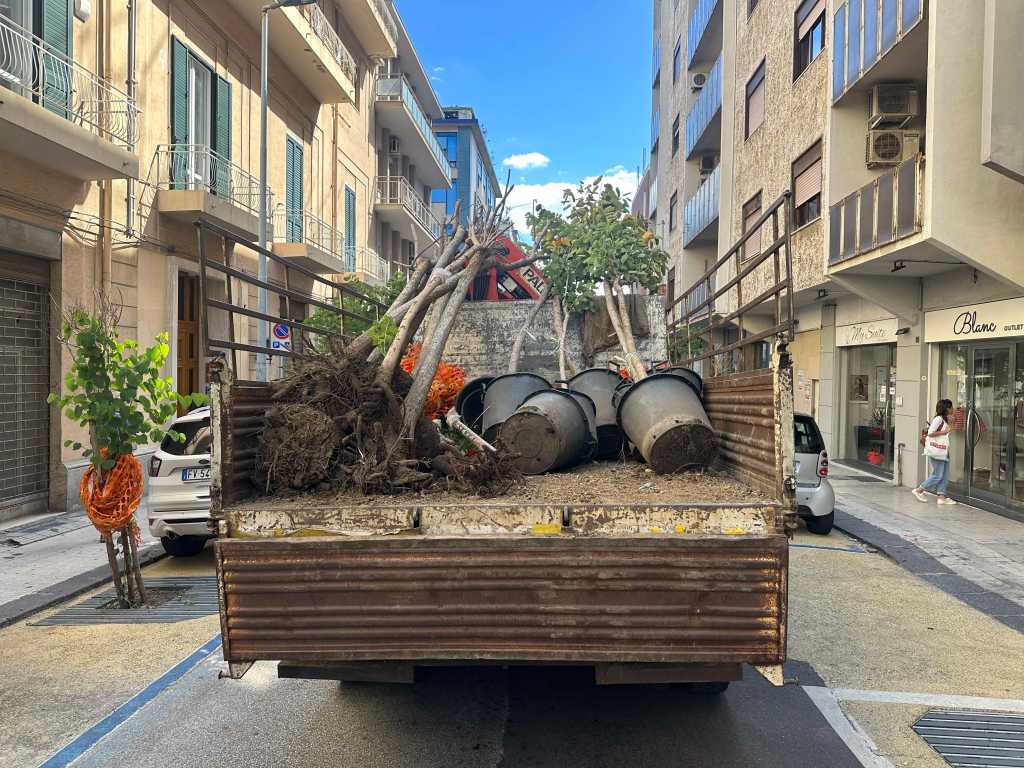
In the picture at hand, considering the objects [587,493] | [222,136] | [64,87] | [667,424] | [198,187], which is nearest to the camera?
[587,493]

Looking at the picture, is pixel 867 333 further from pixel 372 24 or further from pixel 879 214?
pixel 372 24

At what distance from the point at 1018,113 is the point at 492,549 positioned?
29.9ft

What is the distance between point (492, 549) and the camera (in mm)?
2875

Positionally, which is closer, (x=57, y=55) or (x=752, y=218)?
(x=57, y=55)

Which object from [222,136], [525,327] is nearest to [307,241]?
[222,136]

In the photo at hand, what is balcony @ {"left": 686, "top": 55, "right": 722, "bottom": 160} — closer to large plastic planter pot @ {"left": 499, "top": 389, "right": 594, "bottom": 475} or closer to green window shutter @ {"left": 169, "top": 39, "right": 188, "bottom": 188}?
green window shutter @ {"left": 169, "top": 39, "right": 188, "bottom": 188}

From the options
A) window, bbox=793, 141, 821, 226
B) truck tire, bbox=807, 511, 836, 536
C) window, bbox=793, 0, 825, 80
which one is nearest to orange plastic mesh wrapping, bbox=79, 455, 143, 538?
truck tire, bbox=807, 511, 836, 536

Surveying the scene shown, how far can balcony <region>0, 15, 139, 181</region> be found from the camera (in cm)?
824

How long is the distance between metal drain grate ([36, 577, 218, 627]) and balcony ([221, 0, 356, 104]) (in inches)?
466

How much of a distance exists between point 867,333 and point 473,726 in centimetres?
1333

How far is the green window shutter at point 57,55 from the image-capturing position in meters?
9.17

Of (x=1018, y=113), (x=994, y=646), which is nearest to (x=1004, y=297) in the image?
(x=1018, y=113)

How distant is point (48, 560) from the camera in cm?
770

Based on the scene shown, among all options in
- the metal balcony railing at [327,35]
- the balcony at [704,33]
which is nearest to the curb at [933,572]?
the metal balcony railing at [327,35]
